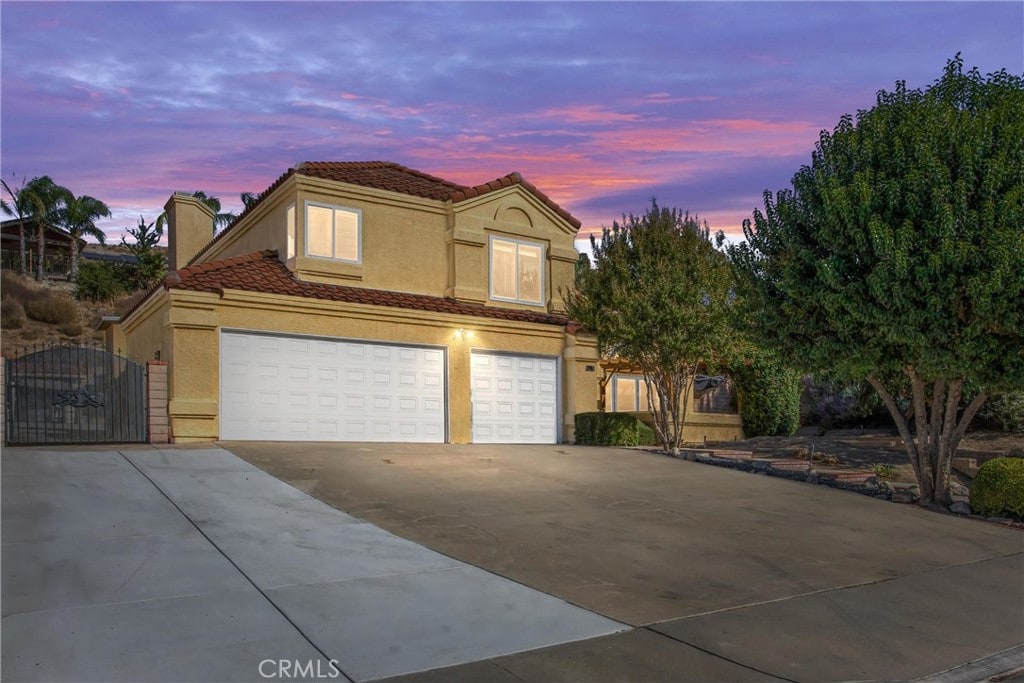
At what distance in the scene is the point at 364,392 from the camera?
1983cm

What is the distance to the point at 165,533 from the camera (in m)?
9.82

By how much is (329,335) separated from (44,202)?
45.5 metres

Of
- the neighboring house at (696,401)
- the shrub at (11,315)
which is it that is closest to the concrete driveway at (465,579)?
the neighboring house at (696,401)

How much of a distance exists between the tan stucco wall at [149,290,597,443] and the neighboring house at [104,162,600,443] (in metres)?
0.03

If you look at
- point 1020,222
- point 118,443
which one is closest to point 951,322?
point 1020,222

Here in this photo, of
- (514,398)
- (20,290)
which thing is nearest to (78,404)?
(514,398)

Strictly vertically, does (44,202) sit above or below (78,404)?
above

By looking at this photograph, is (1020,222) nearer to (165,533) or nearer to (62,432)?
(165,533)

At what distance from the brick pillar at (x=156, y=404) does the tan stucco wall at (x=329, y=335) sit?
190mm

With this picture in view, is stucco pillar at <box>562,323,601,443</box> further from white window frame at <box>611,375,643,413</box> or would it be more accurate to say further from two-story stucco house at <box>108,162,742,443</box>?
white window frame at <box>611,375,643,413</box>

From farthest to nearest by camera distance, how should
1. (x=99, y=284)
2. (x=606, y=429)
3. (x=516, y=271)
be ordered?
1. (x=99, y=284)
2. (x=516, y=271)
3. (x=606, y=429)

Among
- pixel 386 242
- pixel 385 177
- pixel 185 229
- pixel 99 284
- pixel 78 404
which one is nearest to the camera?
pixel 78 404

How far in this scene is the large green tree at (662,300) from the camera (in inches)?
824

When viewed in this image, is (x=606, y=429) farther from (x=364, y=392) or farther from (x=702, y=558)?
(x=702, y=558)
